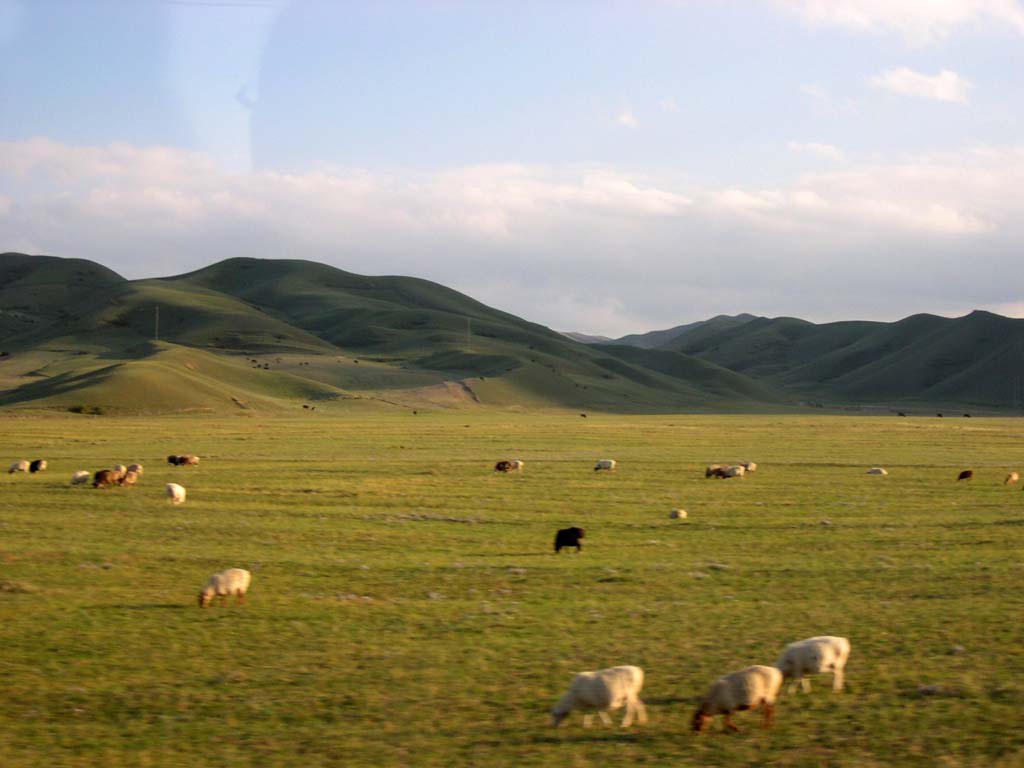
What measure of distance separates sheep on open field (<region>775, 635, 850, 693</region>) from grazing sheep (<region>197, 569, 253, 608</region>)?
8.23 metres

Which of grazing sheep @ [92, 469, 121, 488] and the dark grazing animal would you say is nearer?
the dark grazing animal

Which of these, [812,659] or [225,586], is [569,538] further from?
[812,659]

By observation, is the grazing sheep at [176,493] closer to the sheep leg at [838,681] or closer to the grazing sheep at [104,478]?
the grazing sheep at [104,478]

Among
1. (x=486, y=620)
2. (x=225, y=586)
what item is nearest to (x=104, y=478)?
(x=225, y=586)

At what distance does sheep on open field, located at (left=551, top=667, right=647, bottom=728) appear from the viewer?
9.98 metres

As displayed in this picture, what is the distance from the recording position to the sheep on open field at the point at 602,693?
32.7ft

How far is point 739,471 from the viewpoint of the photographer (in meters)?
37.7

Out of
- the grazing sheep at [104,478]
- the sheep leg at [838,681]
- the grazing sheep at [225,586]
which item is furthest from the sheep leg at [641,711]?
the grazing sheep at [104,478]

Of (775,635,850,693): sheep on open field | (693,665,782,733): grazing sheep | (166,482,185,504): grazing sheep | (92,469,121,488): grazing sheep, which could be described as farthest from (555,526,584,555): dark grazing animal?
(92,469,121,488): grazing sheep

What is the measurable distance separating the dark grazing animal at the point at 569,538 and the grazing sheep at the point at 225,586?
6615 millimetres

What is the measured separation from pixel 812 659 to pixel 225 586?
28.6 ft

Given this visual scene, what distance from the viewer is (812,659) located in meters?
11.0

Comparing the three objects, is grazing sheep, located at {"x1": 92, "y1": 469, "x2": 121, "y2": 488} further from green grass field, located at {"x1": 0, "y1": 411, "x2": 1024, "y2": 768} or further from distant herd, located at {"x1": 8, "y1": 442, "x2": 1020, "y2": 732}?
distant herd, located at {"x1": 8, "y1": 442, "x2": 1020, "y2": 732}

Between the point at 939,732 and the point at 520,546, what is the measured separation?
1210cm
